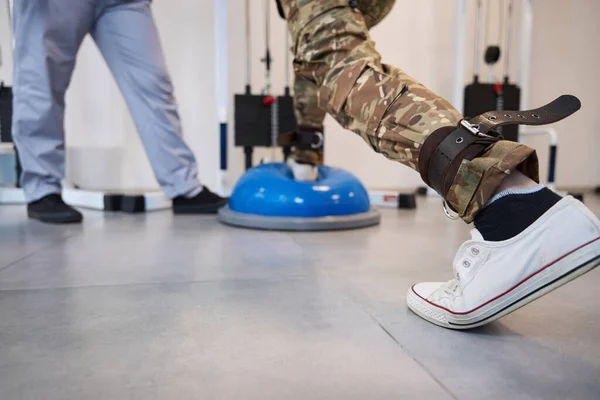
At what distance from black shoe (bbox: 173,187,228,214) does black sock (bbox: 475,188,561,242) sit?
149cm

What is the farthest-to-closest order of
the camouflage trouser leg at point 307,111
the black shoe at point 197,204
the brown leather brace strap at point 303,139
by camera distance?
the black shoe at point 197,204 < the brown leather brace strap at point 303,139 < the camouflage trouser leg at point 307,111

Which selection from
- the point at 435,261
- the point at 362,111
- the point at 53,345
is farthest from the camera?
the point at 435,261

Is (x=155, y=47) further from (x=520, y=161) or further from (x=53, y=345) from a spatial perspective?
(x=520, y=161)

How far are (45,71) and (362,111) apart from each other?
136cm

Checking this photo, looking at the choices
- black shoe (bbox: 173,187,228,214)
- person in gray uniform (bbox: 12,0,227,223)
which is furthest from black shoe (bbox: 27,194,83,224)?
black shoe (bbox: 173,187,228,214)

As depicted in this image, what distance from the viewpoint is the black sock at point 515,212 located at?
657mm

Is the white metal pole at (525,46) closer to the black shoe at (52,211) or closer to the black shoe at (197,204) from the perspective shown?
the black shoe at (197,204)

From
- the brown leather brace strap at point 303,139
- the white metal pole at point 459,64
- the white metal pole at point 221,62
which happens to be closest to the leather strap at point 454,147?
the brown leather brace strap at point 303,139

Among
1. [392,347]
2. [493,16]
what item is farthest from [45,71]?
[493,16]

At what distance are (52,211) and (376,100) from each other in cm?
141

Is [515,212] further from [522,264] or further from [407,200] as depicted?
[407,200]

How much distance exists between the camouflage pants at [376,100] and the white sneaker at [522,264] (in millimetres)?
68

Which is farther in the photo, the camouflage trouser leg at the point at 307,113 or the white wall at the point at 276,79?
the white wall at the point at 276,79

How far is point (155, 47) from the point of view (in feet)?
6.27
